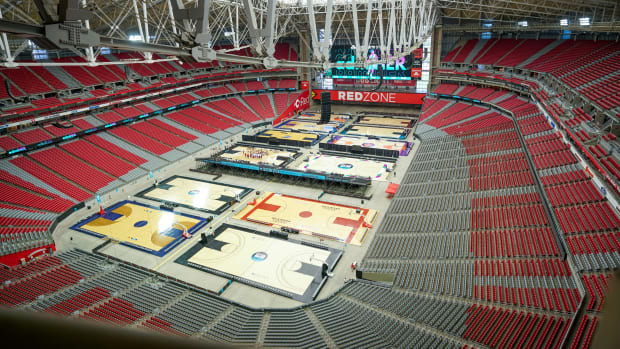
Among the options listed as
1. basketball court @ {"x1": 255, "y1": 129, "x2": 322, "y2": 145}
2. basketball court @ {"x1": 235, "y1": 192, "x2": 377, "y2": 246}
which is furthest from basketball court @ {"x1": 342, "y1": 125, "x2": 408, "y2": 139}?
basketball court @ {"x1": 235, "y1": 192, "x2": 377, "y2": 246}

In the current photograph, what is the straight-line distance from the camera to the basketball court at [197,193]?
96.3ft

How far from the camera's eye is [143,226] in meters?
26.3

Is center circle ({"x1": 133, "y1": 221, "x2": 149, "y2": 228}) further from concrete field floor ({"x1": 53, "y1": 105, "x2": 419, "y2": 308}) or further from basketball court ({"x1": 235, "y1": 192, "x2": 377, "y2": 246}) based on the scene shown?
basketball court ({"x1": 235, "y1": 192, "x2": 377, "y2": 246})

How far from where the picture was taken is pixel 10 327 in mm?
1037

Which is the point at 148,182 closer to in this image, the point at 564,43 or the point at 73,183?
the point at 73,183

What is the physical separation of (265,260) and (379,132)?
97.6ft

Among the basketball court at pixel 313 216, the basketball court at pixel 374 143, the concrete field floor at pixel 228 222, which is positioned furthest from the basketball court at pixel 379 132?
Answer: the basketball court at pixel 313 216

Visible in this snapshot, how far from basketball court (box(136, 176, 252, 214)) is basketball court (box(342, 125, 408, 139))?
20205 millimetres

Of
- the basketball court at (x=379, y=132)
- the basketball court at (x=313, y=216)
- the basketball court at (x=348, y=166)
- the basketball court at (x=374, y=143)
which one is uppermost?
the basketball court at (x=379, y=132)

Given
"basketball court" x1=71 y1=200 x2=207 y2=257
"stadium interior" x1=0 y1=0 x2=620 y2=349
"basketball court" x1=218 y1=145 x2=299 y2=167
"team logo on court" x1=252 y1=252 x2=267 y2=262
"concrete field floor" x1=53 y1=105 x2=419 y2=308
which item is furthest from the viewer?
"basketball court" x1=218 y1=145 x2=299 y2=167

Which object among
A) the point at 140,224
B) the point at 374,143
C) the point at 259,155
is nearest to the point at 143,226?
the point at 140,224

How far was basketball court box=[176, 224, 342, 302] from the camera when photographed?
66.4 feet

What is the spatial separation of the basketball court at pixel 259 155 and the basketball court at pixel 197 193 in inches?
178

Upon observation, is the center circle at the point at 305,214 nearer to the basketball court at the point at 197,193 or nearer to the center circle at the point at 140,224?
the basketball court at the point at 197,193
